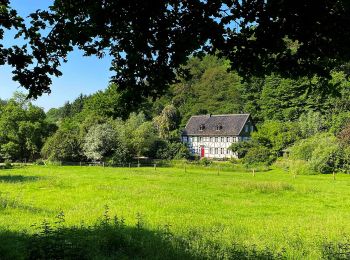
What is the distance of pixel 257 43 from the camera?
587 centimetres

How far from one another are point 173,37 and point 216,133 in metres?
77.0

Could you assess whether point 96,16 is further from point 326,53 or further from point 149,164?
point 149,164

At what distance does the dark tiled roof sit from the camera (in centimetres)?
7962

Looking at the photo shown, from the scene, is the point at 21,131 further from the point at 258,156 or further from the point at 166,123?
the point at 258,156

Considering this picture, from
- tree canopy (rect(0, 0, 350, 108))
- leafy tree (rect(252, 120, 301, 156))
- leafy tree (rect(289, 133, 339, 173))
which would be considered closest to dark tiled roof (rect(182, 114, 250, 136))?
leafy tree (rect(252, 120, 301, 156))

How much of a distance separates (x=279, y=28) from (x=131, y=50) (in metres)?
2.30

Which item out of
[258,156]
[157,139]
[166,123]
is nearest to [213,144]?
[166,123]

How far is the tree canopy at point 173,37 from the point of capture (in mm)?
5422

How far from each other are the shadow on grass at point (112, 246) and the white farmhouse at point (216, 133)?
214 ft

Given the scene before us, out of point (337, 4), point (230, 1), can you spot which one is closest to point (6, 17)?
point (230, 1)

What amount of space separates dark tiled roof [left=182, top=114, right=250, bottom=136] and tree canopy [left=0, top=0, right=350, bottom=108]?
72.7m

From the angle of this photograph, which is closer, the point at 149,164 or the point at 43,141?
the point at 149,164

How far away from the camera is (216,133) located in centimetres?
8231

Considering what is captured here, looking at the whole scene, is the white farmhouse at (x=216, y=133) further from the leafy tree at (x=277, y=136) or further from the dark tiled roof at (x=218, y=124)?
the leafy tree at (x=277, y=136)
